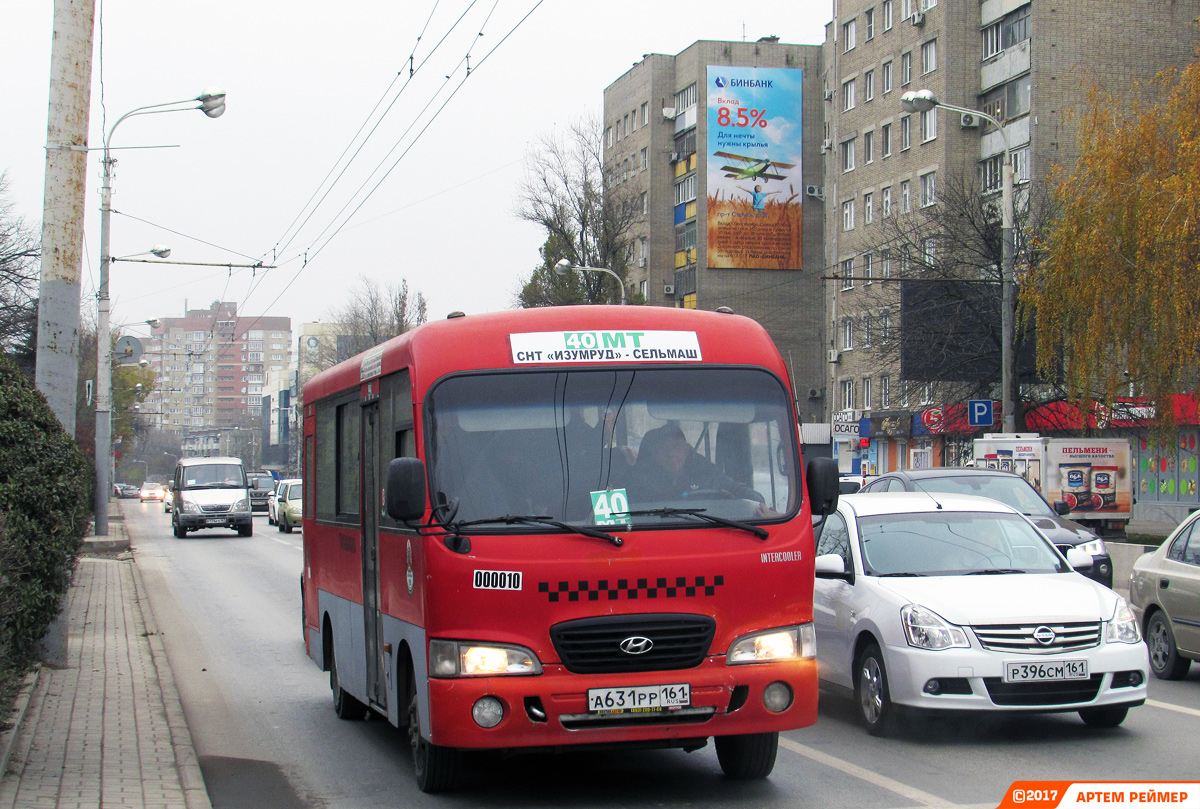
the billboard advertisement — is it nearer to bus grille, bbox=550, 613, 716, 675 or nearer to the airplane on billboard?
the airplane on billboard

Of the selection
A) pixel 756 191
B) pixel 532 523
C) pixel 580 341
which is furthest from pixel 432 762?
pixel 756 191

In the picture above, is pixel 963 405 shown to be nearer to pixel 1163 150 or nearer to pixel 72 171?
pixel 1163 150

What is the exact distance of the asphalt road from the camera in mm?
7512

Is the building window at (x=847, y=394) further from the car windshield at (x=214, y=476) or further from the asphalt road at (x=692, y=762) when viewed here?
the asphalt road at (x=692, y=762)

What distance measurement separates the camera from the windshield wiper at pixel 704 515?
23.6ft

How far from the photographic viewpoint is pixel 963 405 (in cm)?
4031

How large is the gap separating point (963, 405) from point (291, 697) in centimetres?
3120

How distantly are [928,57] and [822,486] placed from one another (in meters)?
55.0

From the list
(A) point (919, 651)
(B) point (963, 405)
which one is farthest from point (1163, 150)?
(A) point (919, 651)

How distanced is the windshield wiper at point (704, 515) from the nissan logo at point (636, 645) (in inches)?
23.6

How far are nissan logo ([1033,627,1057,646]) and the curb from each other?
18.8 feet

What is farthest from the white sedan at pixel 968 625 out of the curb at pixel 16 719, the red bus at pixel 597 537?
the curb at pixel 16 719

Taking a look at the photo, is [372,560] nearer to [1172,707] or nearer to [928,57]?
[1172,707]

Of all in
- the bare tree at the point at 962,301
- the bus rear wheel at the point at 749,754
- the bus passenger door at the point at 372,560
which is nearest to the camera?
the bus rear wheel at the point at 749,754
